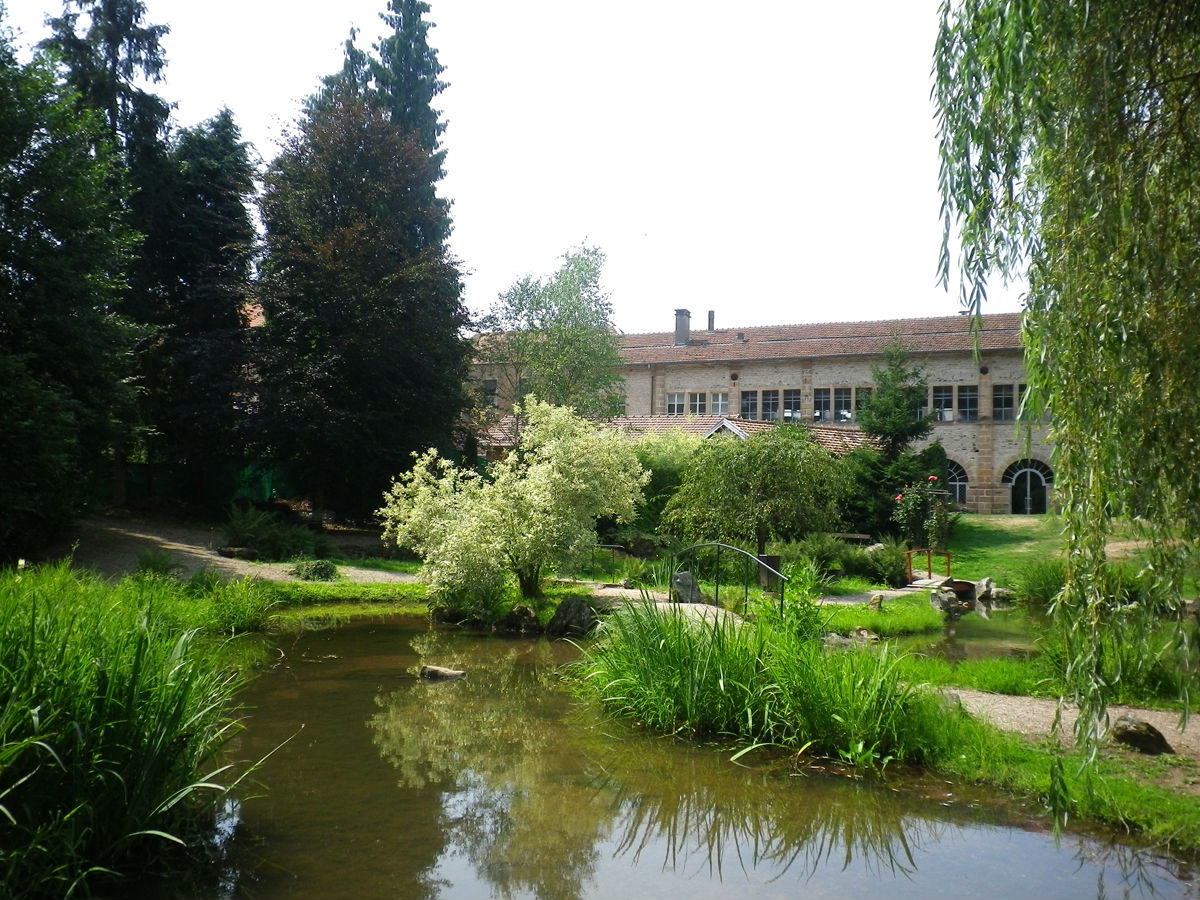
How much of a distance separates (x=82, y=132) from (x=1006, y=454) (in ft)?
105

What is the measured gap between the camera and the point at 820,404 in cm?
3938

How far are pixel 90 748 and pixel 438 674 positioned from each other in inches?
226

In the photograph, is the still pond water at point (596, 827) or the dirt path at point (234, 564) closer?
the still pond water at point (596, 827)

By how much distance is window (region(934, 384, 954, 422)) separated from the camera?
121 ft

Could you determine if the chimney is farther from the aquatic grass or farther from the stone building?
the aquatic grass

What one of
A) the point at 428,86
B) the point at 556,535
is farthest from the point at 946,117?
the point at 428,86

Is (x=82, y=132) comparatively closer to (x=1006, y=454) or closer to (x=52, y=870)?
(x=52, y=870)

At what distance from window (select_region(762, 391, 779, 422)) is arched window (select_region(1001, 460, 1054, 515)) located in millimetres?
9810

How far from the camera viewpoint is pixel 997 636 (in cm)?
1412

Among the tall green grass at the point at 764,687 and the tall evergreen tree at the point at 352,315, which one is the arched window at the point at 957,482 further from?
the tall green grass at the point at 764,687

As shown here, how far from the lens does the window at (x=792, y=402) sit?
3966 cm

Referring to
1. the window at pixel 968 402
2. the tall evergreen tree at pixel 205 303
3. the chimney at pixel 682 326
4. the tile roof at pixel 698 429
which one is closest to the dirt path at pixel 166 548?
the tall evergreen tree at pixel 205 303

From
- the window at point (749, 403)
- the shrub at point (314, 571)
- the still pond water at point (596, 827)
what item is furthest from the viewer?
the window at point (749, 403)

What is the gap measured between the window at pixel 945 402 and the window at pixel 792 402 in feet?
18.7
